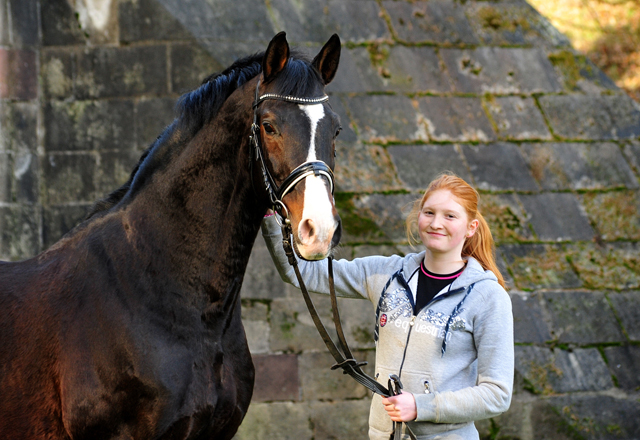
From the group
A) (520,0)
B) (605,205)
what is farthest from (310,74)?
(520,0)

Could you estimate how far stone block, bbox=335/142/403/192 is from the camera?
4629mm

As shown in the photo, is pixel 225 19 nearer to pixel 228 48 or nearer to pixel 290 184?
pixel 228 48

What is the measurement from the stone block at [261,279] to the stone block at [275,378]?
438mm

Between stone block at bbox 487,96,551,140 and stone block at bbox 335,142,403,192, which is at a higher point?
stone block at bbox 487,96,551,140

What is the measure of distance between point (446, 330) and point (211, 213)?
106cm

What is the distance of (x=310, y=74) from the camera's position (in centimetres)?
241

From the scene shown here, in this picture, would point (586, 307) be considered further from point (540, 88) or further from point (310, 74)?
point (310, 74)

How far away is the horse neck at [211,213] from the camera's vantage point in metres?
2.46

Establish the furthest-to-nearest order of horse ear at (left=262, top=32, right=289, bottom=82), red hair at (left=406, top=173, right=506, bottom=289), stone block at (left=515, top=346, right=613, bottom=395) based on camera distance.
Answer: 1. stone block at (left=515, top=346, right=613, bottom=395)
2. red hair at (left=406, top=173, right=506, bottom=289)
3. horse ear at (left=262, top=32, right=289, bottom=82)

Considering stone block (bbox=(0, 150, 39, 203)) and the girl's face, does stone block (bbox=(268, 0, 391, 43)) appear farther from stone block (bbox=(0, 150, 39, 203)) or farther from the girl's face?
the girl's face

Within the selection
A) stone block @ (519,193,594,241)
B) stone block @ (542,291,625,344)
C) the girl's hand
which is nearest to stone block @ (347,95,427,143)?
stone block @ (519,193,594,241)

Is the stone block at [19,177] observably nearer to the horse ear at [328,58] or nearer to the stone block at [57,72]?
the stone block at [57,72]

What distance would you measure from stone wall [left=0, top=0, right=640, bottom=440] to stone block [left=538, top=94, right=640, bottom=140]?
0.06 ft

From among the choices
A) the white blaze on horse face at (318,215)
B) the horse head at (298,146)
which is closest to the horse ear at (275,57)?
the horse head at (298,146)
